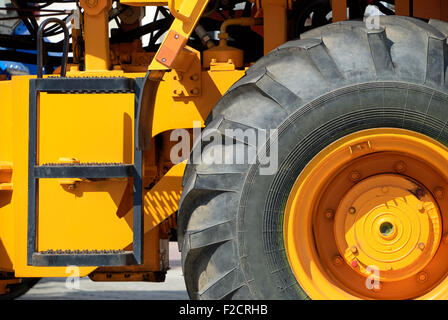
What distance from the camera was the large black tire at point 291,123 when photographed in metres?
3.04

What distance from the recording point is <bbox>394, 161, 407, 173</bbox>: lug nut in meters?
3.20

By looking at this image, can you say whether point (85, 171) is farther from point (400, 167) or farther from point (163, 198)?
point (400, 167)

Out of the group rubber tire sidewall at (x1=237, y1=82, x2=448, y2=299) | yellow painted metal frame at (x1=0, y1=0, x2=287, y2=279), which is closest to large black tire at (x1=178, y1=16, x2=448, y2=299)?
rubber tire sidewall at (x1=237, y1=82, x2=448, y2=299)

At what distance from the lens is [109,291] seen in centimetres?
702

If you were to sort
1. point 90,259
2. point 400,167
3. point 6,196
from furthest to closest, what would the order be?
1. point 6,196
2. point 90,259
3. point 400,167

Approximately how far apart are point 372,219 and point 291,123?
54 cm

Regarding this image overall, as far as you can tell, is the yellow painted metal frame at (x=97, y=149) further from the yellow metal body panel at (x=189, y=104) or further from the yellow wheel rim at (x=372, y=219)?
the yellow wheel rim at (x=372, y=219)

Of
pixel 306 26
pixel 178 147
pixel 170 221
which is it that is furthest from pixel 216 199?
pixel 306 26

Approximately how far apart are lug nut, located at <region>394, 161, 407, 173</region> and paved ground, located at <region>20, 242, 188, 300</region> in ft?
11.9

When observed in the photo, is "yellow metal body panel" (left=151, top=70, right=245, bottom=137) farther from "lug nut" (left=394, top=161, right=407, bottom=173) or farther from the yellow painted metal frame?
"lug nut" (left=394, top=161, right=407, bottom=173)

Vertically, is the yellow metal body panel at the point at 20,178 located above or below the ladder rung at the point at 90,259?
above

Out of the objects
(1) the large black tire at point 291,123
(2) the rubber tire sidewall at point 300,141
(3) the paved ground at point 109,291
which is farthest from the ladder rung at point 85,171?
(3) the paved ground at point 109,291

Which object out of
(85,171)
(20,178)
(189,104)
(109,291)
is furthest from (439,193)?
(109,291)
